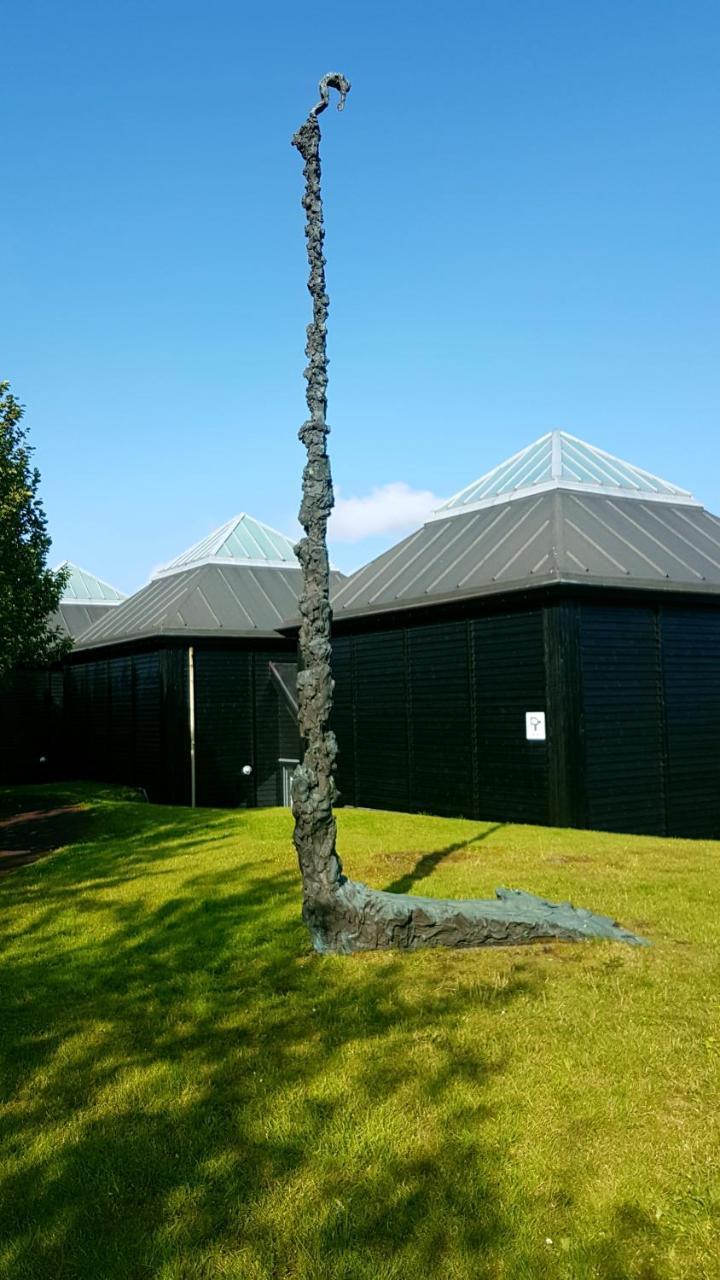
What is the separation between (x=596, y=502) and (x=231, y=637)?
1005 centimetres

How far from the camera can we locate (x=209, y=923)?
921cm

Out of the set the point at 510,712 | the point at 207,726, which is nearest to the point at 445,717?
the point at 510,712

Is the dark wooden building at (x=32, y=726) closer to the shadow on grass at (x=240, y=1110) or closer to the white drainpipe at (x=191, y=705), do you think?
the white drainpipe at (x=191, y=705)

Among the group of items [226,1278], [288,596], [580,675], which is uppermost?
[288,596]

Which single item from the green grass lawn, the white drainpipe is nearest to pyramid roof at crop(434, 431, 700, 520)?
the white drainpipe

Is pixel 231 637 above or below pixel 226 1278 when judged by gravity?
above

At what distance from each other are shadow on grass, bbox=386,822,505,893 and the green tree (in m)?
10.4

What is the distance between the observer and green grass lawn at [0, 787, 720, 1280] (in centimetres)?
394

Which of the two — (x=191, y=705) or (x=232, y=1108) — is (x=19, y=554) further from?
(x=232, y=1108)

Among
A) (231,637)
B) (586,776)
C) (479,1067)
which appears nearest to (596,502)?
(586,776)

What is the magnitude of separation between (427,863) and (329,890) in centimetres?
424

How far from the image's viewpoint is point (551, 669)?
15.9 metres

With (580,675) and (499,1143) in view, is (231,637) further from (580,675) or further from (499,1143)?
(499,1143)

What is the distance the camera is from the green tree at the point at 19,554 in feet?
61.5
